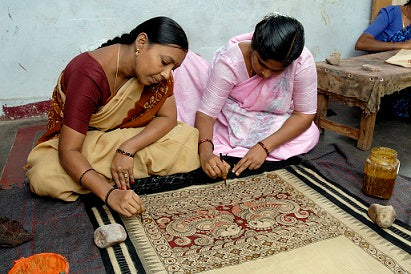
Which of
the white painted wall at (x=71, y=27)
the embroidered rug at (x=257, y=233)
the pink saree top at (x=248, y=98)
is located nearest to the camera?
the embroidered rug at (x=257, y=233)

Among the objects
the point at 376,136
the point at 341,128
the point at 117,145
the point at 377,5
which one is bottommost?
the point at 376,136

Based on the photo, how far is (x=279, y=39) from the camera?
6.47 ft

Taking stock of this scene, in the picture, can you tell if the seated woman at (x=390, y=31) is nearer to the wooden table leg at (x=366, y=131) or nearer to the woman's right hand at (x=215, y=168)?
the wooden table leg at (x=366, y=131)

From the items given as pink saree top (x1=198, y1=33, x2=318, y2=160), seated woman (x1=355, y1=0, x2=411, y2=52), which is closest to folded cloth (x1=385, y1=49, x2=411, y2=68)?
seated woman (x1=355, y1=0, x2=411, y2=52)

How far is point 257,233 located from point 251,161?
23.4 inches

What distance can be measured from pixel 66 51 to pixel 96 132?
59.9 inches

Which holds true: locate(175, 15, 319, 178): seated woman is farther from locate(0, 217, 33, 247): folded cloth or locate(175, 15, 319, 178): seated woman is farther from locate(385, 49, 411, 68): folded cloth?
locate(385, 49, 411, 68): folded cloth

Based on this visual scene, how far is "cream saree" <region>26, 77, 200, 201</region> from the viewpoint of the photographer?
2049mm

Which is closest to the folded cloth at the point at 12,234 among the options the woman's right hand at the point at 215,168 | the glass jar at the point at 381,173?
the woman's right hand at the point at 215,168

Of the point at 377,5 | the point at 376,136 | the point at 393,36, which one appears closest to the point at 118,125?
the point at 376,136

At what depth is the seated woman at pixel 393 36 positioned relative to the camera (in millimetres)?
3771

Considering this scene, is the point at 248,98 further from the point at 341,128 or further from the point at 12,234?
the point at 12,234

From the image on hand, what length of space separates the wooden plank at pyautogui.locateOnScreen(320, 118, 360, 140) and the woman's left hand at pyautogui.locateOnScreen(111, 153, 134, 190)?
1868 mm

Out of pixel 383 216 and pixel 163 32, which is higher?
pixel 163 32
